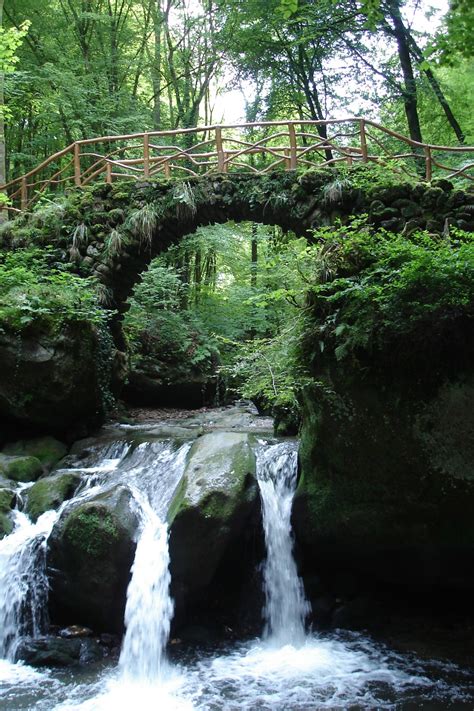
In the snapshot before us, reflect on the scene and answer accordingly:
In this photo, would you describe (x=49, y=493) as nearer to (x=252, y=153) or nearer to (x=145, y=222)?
(x=145, y=222)

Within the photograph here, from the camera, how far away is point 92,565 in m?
5.98

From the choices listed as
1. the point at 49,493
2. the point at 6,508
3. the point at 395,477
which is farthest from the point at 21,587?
the point at 395,477

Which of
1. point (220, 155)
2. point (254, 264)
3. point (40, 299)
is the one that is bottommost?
point (40, 299)

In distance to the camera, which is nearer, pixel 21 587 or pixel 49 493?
pixel 21 587

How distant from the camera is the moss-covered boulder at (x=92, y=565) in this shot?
19.4 feet

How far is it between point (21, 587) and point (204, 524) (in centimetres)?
224

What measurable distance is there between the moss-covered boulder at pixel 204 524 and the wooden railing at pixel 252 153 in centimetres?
637

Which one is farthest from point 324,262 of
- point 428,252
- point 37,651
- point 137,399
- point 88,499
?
point 137,399

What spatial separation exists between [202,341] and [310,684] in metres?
10.8

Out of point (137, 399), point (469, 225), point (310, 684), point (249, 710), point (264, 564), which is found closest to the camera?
point (249, 710)

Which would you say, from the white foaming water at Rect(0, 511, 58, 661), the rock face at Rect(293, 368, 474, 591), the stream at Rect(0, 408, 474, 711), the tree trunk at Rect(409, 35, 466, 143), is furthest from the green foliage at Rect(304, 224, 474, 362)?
the tree trunk at Rect(409, 35, 466, 143)

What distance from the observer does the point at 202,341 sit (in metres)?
15.1

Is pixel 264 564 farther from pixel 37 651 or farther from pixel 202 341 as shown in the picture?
pixel 202 341

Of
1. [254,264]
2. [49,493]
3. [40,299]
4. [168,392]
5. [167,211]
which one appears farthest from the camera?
[254,264]
